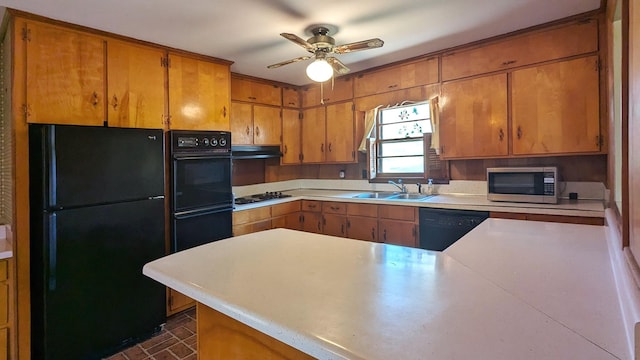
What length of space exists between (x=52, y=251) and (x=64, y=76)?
4.02 ft

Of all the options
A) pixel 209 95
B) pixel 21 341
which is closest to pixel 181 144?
pixel 209 95

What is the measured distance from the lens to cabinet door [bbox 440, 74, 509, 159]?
293 centimetres

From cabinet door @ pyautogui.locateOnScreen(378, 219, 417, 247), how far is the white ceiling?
5.63 ft

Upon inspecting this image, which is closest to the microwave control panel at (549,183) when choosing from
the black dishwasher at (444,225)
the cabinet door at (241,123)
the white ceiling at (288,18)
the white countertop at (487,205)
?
the white countertop at (487,205)

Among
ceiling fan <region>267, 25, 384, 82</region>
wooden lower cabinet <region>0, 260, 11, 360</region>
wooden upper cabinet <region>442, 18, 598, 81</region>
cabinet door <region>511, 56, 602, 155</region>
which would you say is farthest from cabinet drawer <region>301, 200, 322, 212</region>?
wooden lower cabinet <region>0, 260, 11, 360</region>

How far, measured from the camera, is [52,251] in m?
2.04

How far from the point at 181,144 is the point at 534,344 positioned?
9.20ft

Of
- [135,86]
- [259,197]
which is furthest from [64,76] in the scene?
[259,197]

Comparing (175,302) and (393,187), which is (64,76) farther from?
(393,187)

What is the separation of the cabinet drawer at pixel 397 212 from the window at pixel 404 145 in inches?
27.9

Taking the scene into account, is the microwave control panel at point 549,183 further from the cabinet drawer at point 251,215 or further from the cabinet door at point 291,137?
the cabinet door at point 291,137

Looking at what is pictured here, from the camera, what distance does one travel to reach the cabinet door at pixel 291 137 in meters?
4.32

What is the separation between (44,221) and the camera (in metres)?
2.01

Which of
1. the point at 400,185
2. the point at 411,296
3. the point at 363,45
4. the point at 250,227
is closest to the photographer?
the point at 411,296
